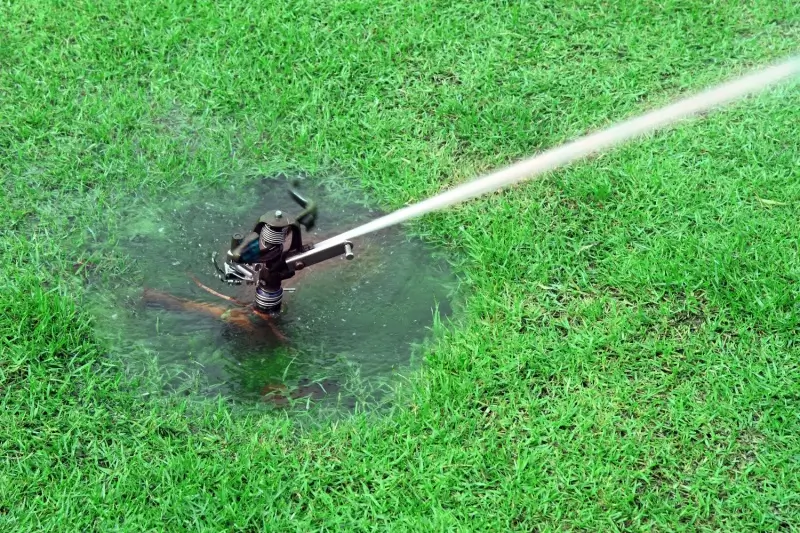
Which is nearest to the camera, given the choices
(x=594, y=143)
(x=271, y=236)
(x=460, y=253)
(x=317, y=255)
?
(x=271, y=236)

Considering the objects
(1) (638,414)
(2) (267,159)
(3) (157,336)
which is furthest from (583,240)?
(3) (157,336)

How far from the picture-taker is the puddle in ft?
13.5

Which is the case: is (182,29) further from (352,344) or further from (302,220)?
(352,344)

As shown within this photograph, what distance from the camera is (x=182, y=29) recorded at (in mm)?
5793

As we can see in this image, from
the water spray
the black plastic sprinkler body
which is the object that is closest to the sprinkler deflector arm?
the black plastic sprinkler body

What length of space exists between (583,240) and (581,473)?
1.37 meters

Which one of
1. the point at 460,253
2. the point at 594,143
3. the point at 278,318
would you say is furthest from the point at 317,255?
the point at 594,143

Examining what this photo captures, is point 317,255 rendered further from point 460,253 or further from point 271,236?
point 460,253

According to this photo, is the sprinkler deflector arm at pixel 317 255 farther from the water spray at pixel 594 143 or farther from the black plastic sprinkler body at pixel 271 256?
the water spray at pixel 594 143

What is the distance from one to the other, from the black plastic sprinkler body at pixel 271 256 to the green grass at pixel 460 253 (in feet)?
1.97

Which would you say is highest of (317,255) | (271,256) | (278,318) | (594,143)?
(271,256)

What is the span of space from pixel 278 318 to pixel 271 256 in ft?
1.29

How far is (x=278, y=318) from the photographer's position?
435 centimetres

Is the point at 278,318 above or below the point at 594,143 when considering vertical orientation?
above
